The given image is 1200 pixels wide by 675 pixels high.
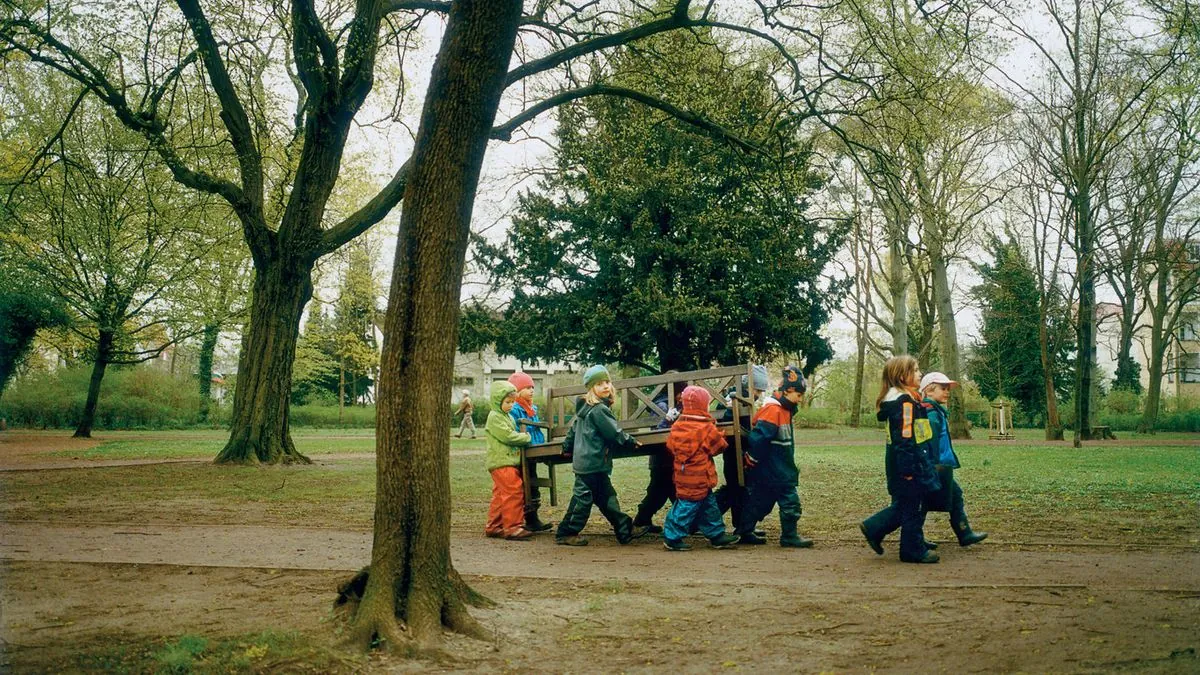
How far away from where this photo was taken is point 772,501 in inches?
366

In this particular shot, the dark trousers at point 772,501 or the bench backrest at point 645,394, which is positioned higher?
the bench backrest at point 645,394

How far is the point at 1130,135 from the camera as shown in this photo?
2747 centimetres

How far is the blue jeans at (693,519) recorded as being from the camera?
29.9ft

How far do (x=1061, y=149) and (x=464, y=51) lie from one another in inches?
1033

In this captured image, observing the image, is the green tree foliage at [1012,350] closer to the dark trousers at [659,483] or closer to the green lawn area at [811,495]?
the green lawn area at [811,495]

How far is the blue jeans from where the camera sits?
9.12 m

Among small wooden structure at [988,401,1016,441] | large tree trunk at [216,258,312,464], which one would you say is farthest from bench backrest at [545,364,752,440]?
small wooden structure at [988,401,1016,441]

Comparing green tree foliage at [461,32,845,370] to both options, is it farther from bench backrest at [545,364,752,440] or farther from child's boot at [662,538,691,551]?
child's boot at [662,538,691,551]

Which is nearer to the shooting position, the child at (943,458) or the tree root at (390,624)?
the tree root at (390,624)

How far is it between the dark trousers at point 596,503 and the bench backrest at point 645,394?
2.35ft

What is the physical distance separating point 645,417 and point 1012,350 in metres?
47.6

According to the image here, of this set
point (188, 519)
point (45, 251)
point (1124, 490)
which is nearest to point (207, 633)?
point (188, 519)

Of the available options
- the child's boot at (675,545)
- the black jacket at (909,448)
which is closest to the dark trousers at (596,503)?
the child's boot at (675,545)

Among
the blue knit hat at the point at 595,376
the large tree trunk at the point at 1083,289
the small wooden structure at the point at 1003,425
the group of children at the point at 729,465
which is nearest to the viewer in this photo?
the group of children at the point at 729,465
